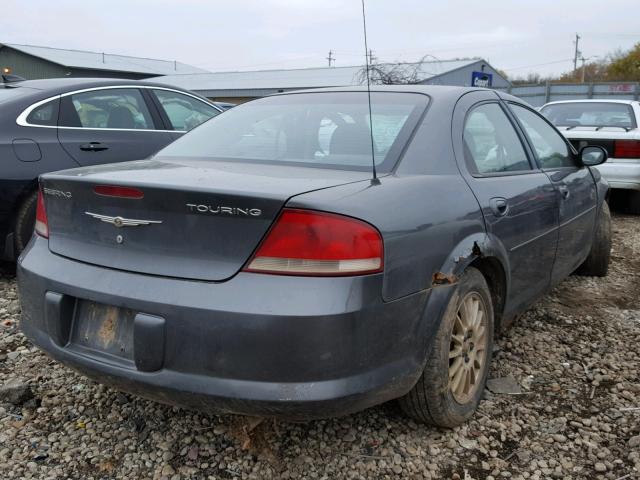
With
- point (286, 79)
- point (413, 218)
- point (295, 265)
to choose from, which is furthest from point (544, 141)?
point (286, 79)

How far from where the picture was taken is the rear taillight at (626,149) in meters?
6.98

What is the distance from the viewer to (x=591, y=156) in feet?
13.3

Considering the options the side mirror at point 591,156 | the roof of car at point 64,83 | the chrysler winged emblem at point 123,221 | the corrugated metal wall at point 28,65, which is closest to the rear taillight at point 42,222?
the chrysler winged emblem at point 123,221

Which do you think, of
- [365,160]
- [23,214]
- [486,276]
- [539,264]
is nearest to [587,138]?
[539,264]

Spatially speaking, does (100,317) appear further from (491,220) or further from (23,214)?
(23,214)

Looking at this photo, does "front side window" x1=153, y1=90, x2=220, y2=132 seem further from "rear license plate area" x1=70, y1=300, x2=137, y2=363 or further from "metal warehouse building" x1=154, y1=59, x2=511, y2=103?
"metal warehouse building" x1=154, y1=59, x2=511, y2=103

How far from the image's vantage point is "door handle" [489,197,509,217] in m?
2.70

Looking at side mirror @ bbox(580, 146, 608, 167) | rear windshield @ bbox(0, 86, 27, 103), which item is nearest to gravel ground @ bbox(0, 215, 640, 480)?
side mirror @ bbox(580, 146, 608, 167)

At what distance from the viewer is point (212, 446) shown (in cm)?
247

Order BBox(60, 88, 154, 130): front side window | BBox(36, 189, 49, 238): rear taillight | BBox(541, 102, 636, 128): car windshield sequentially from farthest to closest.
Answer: BBox(541, 102, 636, 128): car windshield → BBox(60, 88, 154, 130): front side window → BBox(36, 189, 49, 238): rear taillight

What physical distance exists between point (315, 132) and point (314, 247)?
3.33ft

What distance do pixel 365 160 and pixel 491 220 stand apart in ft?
2.12

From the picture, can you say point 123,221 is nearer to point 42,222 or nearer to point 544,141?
point 42,222

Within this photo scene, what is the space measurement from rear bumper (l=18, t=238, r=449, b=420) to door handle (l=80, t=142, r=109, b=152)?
113 inches
